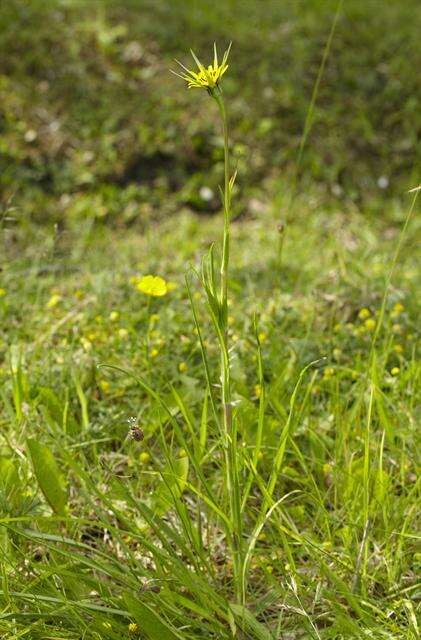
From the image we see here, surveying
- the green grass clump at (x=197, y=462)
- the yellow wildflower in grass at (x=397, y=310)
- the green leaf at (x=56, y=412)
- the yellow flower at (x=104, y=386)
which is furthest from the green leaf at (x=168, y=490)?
the yellow wildflower in grass at (x=397, y=310)

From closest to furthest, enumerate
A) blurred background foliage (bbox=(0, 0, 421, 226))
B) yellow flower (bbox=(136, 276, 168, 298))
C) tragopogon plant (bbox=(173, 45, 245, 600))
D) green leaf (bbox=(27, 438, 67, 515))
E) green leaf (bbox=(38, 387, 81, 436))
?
tragopogon plant (bbox=(173, 45, 245, 600)) < green leaf (bbox=(27, 438, 67, 515)) < yellow flower (bbox=(136, 276, 168, 298)) < green leaf (bbox=(38, 387, 81, 436)) < blurred background foliage (bbox=(0, 0, 421, 226))

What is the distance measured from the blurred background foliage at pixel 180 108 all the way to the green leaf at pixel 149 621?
329 centimetres

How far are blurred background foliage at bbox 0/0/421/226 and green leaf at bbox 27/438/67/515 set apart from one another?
2890 mm

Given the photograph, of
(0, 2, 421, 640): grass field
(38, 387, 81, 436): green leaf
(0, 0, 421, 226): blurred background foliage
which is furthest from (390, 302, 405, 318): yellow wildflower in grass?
(0, 0, 421, 226): blurred background foliage

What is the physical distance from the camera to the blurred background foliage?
15.1 feet

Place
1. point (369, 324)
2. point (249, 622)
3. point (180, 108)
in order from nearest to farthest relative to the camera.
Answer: point (249, 622) < point (369, 324) < point (180, 108)

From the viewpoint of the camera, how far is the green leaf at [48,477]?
5.27 feet

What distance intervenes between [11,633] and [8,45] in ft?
14.9

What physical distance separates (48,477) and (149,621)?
1.44ft

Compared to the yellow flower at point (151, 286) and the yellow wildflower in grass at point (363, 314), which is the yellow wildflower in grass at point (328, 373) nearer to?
the yellow wildflower in grass at point (363, 314)

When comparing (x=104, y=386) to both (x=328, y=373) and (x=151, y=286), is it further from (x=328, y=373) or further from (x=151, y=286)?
(x=328, y=373)

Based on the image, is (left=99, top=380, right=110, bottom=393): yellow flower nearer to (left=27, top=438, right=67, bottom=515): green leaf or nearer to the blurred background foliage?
(left=27, top=438, right=67, bottom=515): green leaf

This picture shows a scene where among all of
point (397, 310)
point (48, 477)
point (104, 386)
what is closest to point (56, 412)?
point (104, 386)

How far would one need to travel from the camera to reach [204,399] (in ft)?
6.06
